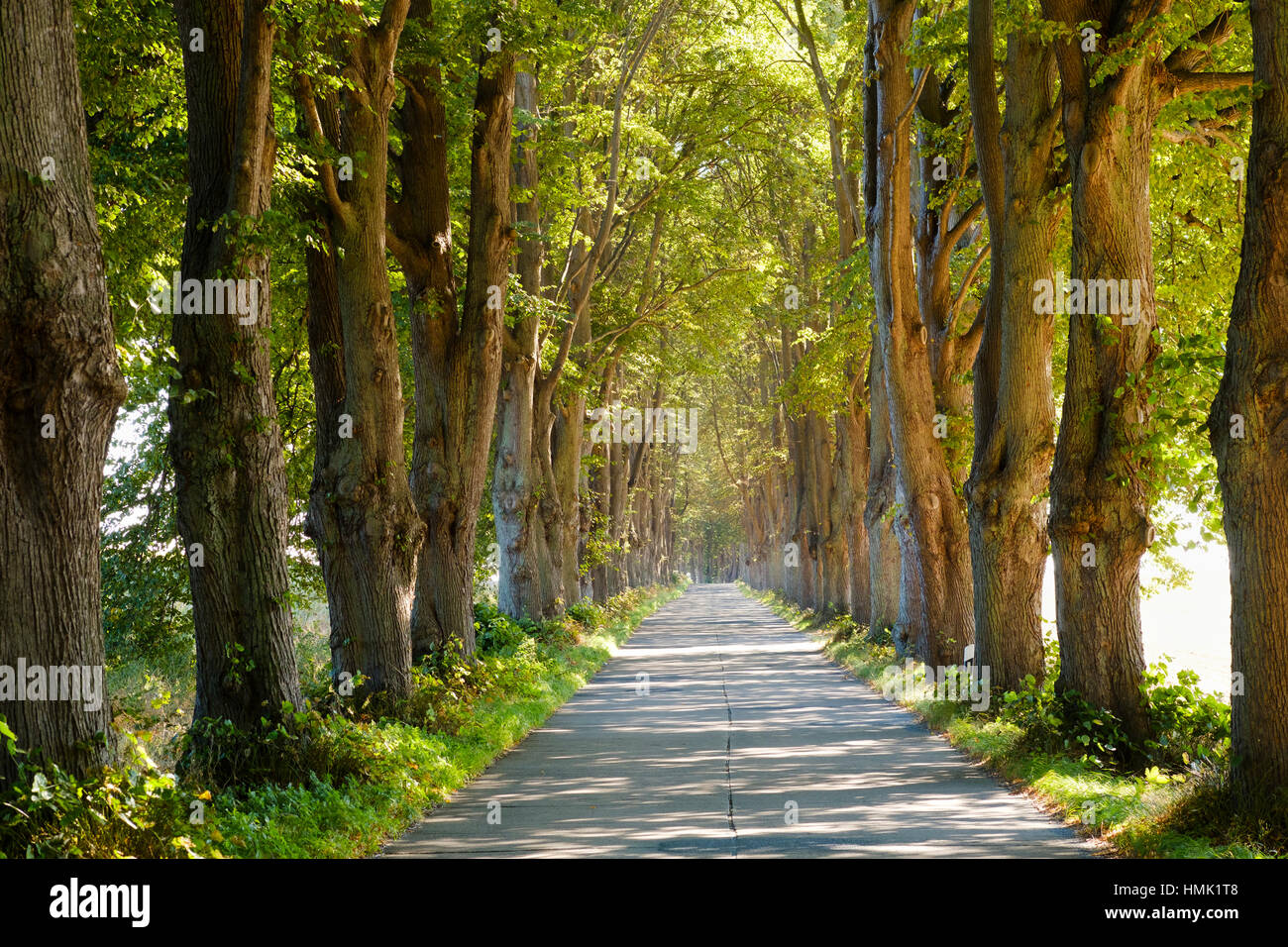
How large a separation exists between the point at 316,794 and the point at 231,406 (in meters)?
2.84

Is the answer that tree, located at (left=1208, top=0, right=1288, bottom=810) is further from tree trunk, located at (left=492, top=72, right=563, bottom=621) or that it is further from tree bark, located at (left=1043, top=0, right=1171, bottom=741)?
tree trunk, located at (left=492, top=72, right=563, bottom=621)

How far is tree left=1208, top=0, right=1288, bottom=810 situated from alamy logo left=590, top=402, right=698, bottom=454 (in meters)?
21.6

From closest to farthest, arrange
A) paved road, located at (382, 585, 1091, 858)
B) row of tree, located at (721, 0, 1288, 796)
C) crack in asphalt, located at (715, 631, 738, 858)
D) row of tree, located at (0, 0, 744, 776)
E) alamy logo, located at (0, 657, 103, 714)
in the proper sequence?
alamy logo, located at (0, 657, 103, 714) → row of tree, located at (0, 0, 744, 776) → row of tree, located at (721, 0, 1288, 796) → paved road, located at (382, 585, 1091, 858) → crack in asphalt, located at (715, 631, 738, 858)

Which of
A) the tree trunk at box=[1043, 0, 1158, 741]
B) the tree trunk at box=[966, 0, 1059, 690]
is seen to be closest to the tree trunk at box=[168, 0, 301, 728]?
the tree trunk at box=[1043, 0, 1158, 741]

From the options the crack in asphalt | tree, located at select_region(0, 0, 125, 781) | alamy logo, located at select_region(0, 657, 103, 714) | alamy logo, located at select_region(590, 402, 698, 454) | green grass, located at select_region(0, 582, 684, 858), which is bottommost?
the crack in asphalt

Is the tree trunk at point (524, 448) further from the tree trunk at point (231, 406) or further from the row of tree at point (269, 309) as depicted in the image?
the tree trunk at point (231, 406)

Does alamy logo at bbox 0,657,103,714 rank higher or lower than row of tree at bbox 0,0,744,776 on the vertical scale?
lower

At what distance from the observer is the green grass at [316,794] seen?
18.9 feet

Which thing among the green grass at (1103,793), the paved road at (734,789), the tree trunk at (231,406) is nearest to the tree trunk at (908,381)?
the paved road at (734,789)

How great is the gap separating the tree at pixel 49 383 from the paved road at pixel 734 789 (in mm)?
2704

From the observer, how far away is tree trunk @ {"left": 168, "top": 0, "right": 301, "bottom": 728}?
8781 mm

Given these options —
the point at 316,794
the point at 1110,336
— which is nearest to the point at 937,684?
the point at 1110,336

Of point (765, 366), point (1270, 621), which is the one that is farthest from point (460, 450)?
point (765, 366)

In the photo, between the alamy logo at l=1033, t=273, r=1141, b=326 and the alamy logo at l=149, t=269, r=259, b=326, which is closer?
the alamy logo at l=149, t=269, r=259, b=326
